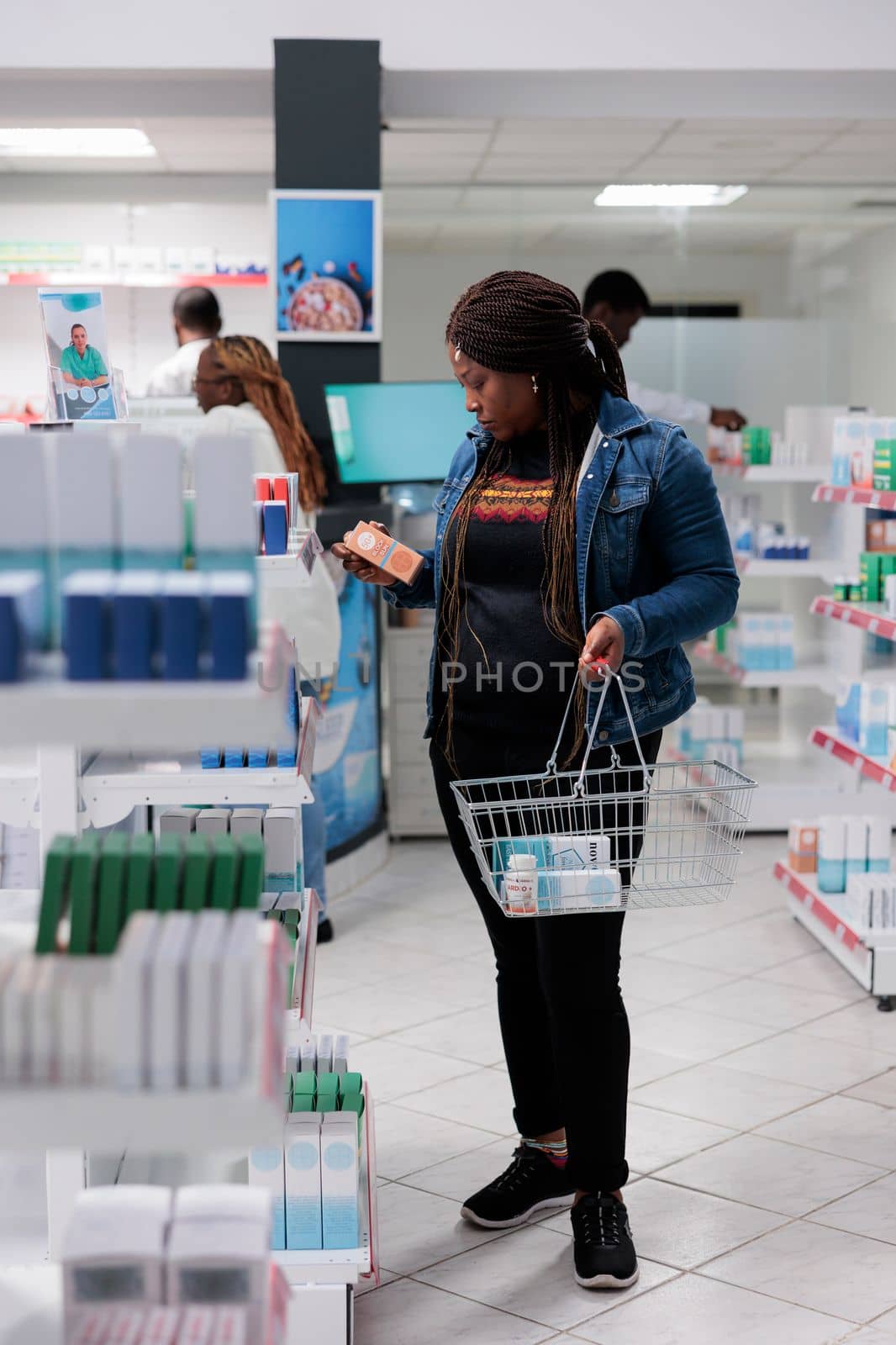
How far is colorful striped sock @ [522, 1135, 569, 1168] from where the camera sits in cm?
311

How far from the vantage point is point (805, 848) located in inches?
204

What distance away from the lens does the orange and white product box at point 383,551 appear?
8.86 ft

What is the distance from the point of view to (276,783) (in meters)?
2.83

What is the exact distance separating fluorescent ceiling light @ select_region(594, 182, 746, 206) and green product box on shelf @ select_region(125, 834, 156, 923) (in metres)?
7.94

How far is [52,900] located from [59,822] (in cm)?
100

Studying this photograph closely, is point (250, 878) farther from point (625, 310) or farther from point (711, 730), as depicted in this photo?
point (625, 310)

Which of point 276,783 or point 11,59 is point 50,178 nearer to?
point 11,59

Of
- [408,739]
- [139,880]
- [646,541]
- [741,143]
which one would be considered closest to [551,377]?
[646,541]

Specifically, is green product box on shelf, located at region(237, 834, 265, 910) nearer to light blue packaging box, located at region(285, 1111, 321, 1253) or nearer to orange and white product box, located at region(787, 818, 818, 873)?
light blue packaging box, located at region(285, 1111, 321, 1253)

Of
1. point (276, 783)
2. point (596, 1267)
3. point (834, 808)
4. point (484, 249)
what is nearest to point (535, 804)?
point (276, 783)

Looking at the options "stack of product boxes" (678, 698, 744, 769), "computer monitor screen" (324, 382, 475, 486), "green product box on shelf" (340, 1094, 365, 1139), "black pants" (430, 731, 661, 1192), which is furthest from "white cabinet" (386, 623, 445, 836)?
"green product box on shelf" (340, 1094, 365, 1139)

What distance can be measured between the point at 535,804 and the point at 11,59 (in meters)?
4.31

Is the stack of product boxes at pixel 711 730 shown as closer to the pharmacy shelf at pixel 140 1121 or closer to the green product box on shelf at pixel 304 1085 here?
the green product box on shelf at pixel 304 1085

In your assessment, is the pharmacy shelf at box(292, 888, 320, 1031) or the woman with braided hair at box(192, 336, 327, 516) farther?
the woman with braided hair at box(192, 336, 327, 516)
